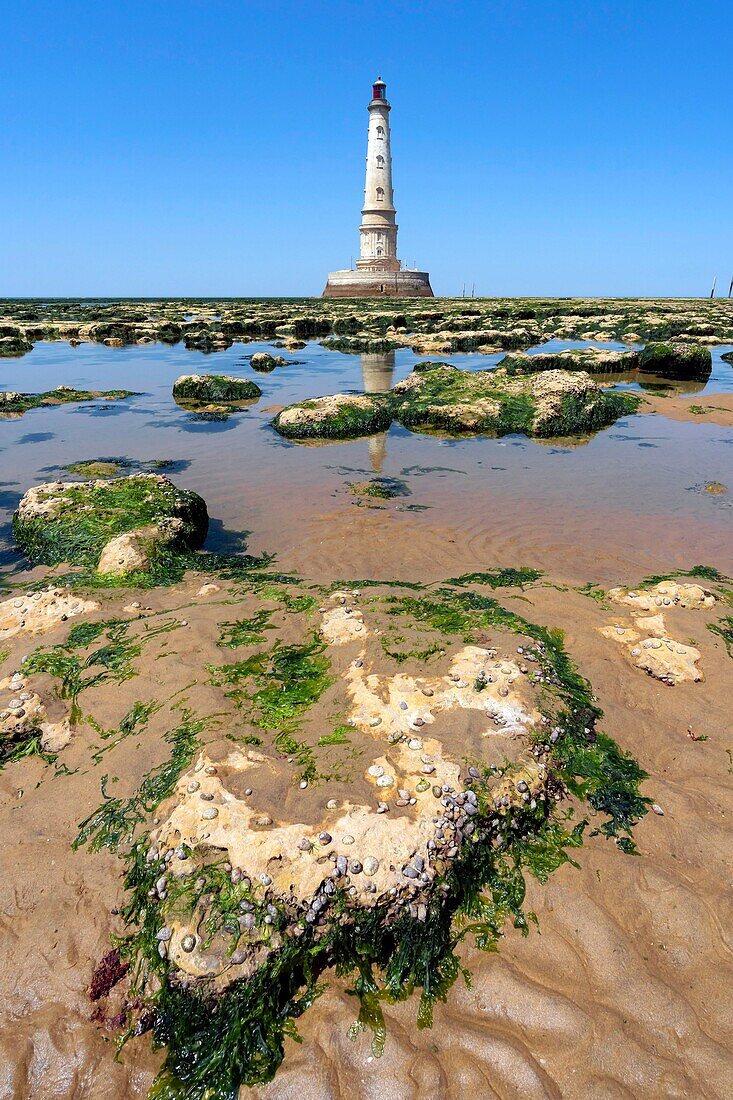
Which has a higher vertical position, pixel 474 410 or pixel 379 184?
pixel 379 184

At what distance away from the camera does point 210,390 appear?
1912 centimetres

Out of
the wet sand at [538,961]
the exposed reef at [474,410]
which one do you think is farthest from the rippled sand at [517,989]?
the exposed reef at [474,410]

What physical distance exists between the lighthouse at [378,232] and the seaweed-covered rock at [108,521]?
248 feet

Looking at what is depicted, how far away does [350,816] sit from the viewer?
3.29m

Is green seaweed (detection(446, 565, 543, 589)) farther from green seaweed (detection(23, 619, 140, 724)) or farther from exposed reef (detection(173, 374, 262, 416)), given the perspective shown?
exposed reef (detection(173, 374, 262, 416))

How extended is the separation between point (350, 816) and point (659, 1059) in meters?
1.87

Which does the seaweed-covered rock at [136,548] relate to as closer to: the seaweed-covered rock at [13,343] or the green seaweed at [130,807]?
the green seaweed at [130,807]

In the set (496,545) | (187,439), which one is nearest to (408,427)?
(187,439)

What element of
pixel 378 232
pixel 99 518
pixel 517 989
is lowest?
pixel 517 989

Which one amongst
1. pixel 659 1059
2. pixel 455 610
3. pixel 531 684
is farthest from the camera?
pixel 455 610

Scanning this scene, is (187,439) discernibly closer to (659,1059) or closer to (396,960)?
(396,960)

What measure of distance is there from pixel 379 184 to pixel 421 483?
246ft

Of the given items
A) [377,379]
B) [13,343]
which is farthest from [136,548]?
[13,343]

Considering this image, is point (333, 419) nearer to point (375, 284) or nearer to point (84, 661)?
point (84, 661)
